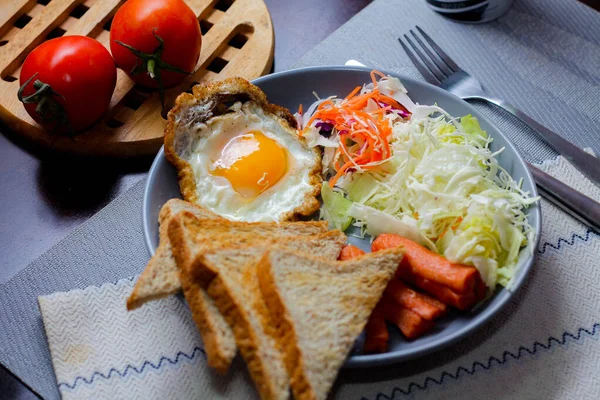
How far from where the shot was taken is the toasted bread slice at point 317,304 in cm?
226

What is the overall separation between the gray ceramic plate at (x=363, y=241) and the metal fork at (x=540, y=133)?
271mm

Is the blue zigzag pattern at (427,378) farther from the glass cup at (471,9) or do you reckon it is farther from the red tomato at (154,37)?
the glass cup at (471,9)

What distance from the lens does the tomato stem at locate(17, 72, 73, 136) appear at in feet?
10.4

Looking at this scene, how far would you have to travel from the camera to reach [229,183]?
3.14 meters

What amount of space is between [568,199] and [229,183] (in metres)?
1.70

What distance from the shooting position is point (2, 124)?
3688 mm


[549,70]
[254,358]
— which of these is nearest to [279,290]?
[254,358]

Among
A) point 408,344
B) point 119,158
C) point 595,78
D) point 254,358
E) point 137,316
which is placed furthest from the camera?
point 595,78

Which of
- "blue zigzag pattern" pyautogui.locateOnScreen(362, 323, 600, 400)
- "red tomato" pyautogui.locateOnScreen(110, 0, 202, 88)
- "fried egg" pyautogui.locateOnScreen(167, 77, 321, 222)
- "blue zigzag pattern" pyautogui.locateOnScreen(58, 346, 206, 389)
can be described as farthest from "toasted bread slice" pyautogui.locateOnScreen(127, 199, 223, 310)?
"red tomato" pyautogui.locateOnScreen(110, 0, 202, 88)

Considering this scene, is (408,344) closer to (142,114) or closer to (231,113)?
(231,113)

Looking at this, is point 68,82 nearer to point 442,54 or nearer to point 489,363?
point 442,54

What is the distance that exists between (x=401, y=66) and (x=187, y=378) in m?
2.32

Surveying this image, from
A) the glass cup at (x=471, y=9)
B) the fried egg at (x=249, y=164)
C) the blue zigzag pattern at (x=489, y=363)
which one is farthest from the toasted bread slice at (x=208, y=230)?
the glass cup at (x=471, y=9)

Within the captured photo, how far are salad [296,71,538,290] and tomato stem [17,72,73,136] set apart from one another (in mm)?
1273
